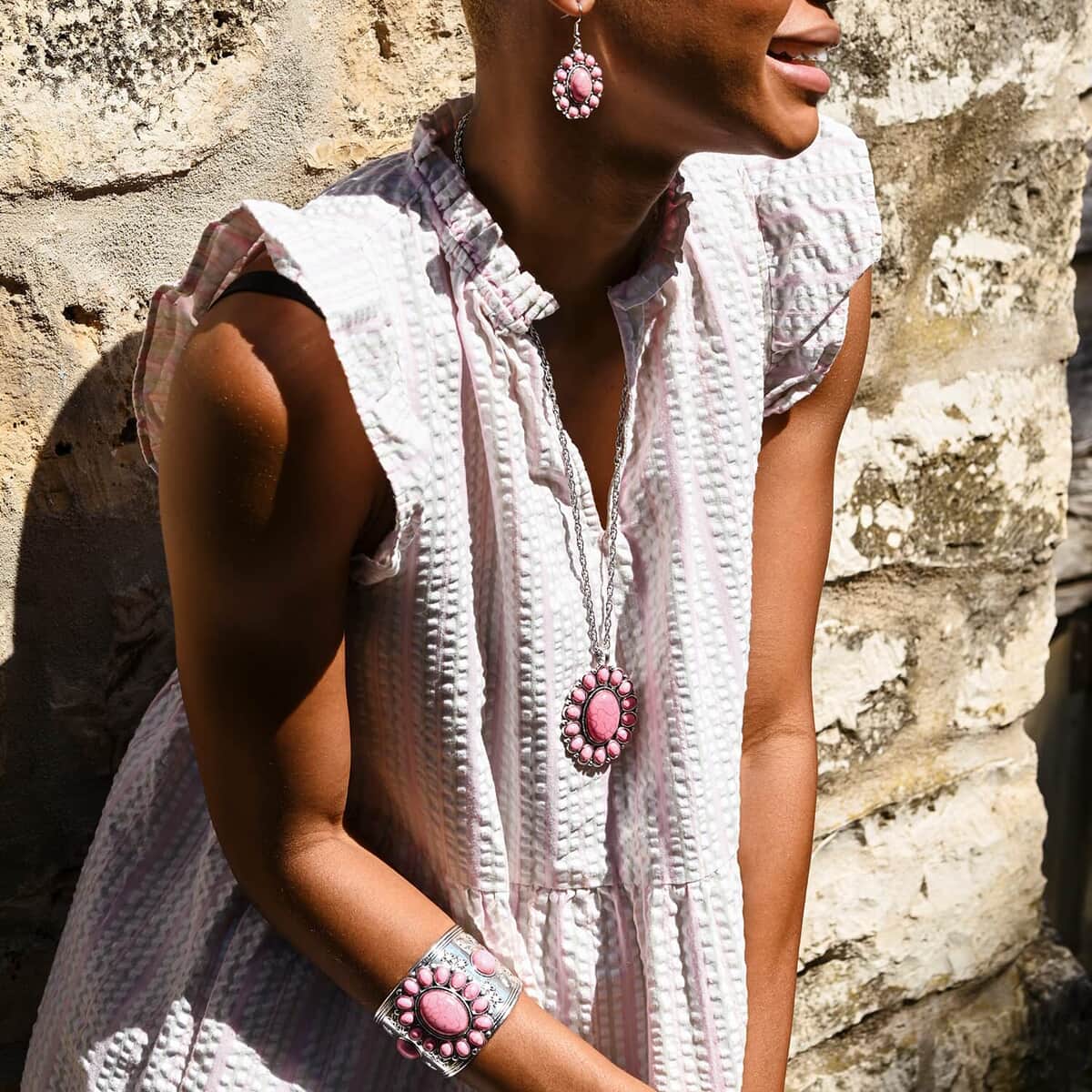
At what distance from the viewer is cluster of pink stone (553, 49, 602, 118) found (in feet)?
2.92

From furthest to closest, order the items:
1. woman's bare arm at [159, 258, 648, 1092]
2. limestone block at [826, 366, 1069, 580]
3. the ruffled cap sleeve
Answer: limestone block at [826, 366, 1069, 580], the ruffled cap sleeve, woman's bare arm at [159, 258, 648, 1092]

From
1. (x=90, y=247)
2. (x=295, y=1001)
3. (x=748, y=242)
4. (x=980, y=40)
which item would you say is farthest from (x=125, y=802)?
(x=980, y=40)

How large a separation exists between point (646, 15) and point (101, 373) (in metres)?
0.53

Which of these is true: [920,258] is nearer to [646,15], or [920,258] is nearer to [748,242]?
[748,242]

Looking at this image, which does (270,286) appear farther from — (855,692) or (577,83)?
(855,692)

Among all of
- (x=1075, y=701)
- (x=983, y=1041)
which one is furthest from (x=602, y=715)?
(x=1075, y=701)

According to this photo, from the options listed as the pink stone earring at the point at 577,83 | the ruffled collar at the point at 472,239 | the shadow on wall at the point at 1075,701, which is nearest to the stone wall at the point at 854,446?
the ruffled collar at the point at 472,239

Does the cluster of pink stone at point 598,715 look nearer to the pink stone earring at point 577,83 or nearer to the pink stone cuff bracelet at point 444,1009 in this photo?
the pink stone cuff bracelet at point 444,1009

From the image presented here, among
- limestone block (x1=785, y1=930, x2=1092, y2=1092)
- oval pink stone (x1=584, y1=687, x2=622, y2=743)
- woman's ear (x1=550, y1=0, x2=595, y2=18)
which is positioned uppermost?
woman's ear (x1=550, y1=0, x2=595, y2=18)

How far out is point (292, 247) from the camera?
0.87 metres

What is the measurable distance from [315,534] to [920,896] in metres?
0.99

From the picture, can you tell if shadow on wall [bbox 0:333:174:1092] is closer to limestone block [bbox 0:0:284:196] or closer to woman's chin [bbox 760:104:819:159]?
limestone block [bbox 0:0:284:196]

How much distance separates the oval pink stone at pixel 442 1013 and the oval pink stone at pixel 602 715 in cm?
20

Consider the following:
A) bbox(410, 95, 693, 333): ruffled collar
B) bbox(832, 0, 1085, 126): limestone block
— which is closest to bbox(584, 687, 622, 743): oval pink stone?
bbox(410, 95, 693, 333): ruffled collar
